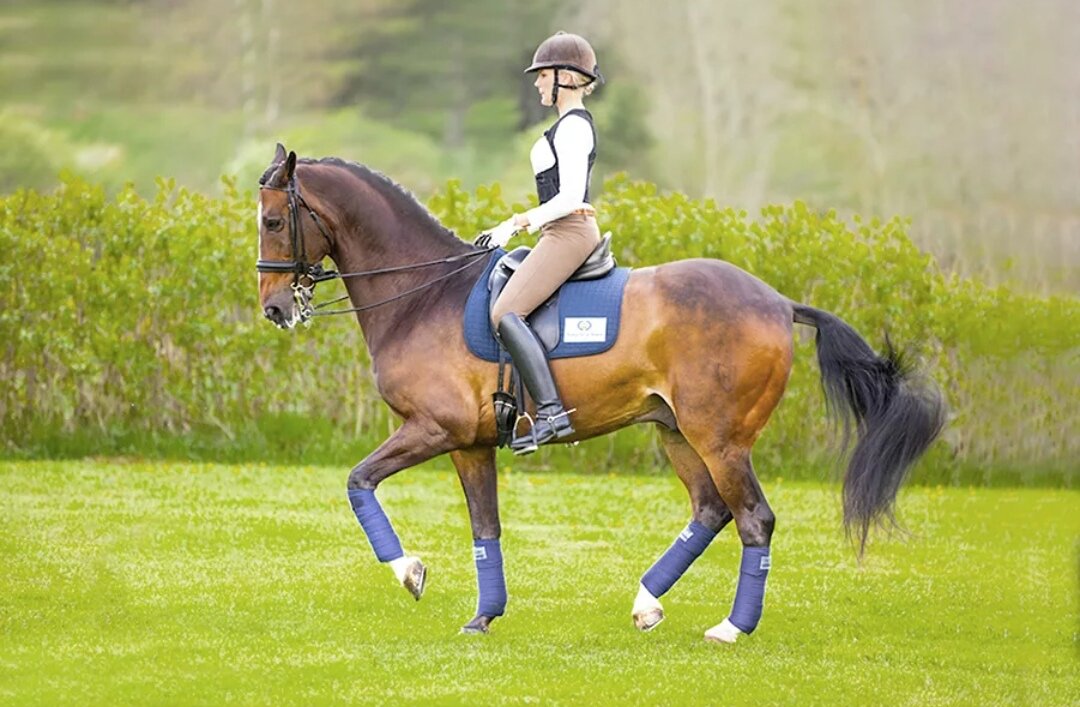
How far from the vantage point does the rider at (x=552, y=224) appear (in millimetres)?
6453

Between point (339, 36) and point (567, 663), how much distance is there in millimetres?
29511

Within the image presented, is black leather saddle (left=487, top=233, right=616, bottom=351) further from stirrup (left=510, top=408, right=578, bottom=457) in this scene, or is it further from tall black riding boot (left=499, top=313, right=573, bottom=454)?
stirrup (left=510, top=408, right=578, bottom=457)

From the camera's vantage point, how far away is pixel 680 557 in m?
6.76

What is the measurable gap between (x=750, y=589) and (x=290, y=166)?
8.68 ft

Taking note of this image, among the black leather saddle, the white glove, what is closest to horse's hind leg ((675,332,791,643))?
the black leather saddle

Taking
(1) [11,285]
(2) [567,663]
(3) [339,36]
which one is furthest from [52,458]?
(3) [339,36]

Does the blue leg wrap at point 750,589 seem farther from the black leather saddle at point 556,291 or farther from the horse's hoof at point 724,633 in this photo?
the black leather saddle at point 556,291

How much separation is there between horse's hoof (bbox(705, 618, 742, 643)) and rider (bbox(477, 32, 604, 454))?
41.4 inches

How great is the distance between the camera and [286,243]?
6676mm

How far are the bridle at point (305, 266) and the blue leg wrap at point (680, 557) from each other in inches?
59.6

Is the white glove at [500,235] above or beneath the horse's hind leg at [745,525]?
above

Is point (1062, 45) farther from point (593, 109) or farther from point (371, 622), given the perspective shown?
point (593, 109)

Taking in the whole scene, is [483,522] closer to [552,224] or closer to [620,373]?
[620,373]

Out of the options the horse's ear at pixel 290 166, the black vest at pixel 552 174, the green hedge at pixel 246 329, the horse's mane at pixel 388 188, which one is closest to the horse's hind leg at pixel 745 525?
the black vest at pixel 552 174
